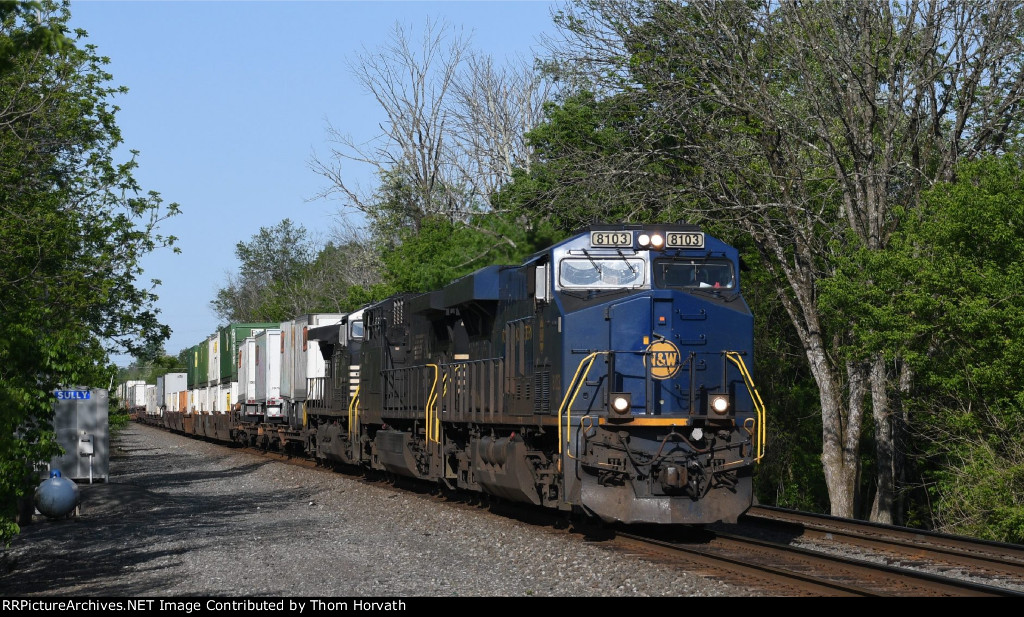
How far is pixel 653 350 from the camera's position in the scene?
41.8ft

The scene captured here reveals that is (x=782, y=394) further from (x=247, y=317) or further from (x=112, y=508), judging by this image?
(x=247, y=317)

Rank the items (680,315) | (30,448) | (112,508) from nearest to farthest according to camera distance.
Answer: (30,448) → (680,315) → (112,508)

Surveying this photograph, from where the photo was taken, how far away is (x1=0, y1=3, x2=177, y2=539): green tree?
11.9 metres

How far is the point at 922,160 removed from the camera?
22.1 metres

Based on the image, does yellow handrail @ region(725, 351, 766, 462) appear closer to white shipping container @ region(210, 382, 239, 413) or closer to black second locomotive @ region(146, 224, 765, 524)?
black second locomotive @ region(146, 224, 765, 524)

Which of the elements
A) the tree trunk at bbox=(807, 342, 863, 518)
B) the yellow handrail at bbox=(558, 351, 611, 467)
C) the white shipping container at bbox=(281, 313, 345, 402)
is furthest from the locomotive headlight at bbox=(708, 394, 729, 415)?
the white shipping container at bbox=(281, 313, 345, 402)

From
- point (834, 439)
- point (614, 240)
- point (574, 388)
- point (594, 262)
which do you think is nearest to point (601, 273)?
point (594, 262)

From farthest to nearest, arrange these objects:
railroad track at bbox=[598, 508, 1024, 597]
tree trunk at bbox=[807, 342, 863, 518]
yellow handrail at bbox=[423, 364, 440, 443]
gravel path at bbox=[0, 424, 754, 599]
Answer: tree trunk at bbox=[807, 342, 863, 518], yellow handrail at bbox=[423, 364, 440, 443], gravel path at bbox=[0, 424, 754, 599], railroad track at bbox=[598, 508, 1024, 597]

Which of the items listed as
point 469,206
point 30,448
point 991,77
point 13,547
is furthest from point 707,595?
point 469,206

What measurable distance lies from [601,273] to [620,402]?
1.79 metres

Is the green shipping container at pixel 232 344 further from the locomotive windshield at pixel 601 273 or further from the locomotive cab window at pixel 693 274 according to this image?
the locomotive cab window at pixel 693 274

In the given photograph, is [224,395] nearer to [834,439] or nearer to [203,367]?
[203,367]

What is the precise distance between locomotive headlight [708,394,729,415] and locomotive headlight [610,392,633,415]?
983 mm

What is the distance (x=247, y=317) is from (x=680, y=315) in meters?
98.0
